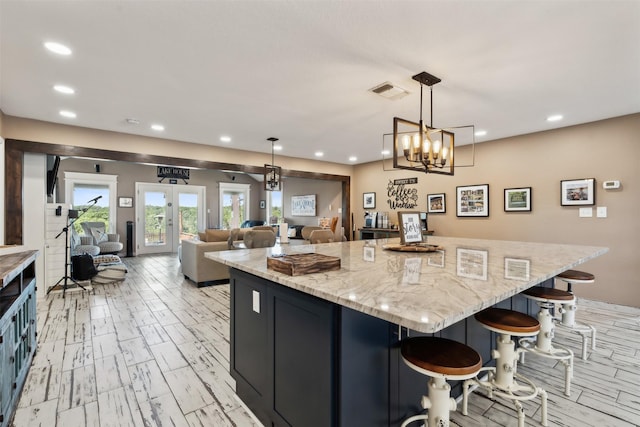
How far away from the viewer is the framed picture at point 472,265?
1.58 m

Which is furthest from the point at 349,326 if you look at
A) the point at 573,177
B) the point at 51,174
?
the point at 51,174

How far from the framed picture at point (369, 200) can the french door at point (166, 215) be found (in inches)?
218

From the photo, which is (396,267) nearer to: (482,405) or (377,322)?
(377,322)

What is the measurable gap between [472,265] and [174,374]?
91.7 inches

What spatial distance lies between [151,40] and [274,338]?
87.6 inches

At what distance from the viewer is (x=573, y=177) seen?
434cm

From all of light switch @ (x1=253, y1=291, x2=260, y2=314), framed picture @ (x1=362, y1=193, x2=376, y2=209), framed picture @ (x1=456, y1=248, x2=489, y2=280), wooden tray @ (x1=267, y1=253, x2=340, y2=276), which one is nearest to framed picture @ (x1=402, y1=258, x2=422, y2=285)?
framed picture @ (x1=456, y1=248, x2=489, y2=280)

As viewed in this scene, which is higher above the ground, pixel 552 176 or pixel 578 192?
pixel 552 176

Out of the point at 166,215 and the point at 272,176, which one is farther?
the point at 166,215

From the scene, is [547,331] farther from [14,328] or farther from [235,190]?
[235,190]

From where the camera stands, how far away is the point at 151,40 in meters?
2.18

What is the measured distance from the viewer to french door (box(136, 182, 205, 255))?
902cm

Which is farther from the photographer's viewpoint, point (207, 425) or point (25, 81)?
point (25, 81)

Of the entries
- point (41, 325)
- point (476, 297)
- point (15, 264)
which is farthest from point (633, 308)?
point (41, 325)
